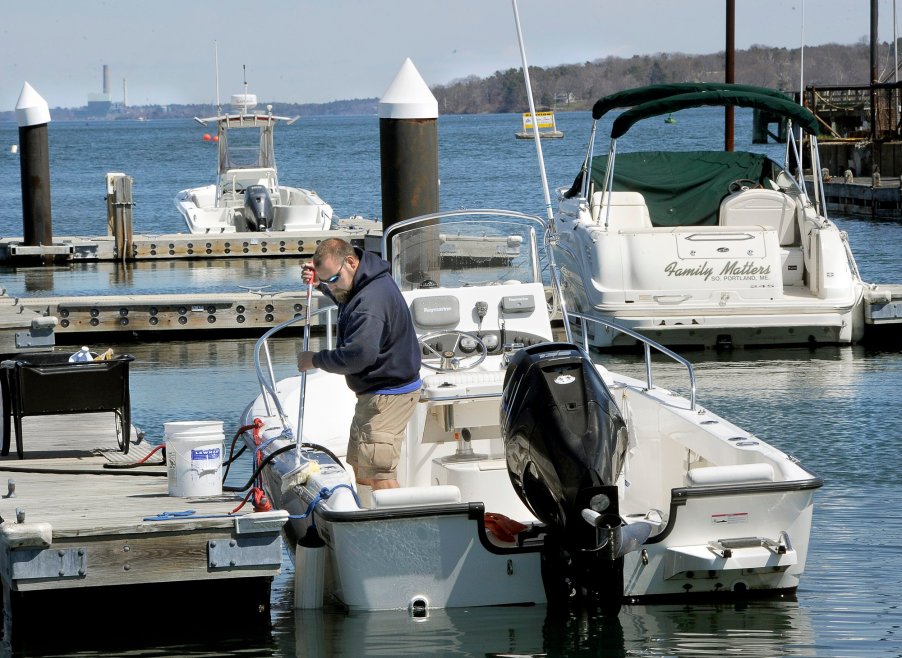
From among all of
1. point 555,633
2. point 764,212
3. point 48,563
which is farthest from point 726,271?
point 48,563

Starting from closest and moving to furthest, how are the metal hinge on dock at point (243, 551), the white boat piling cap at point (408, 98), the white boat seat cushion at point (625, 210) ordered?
the metal hinge on dock at point (243, 551) < the white boat piling cap at point (408, 98) < the white boat seat cushion at point (625, 210)

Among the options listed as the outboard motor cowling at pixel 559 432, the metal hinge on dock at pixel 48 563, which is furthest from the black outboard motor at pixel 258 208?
the metal hinge on dock at pixel 48 563

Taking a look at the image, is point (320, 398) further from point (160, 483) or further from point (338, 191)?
point (338, 191)

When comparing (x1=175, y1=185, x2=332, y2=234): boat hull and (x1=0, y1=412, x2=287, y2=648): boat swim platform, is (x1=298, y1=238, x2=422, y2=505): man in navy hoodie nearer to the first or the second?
(x1=0, y1=412, x2=287, y2=648): boat swim platform

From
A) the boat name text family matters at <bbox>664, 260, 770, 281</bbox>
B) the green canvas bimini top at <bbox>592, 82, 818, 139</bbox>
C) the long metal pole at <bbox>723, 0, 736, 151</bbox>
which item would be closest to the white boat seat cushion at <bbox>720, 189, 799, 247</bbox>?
the green canvas bimini top at <bbox>592, 82, 818, 139</bbox>

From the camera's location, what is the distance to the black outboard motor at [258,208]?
26875 mm

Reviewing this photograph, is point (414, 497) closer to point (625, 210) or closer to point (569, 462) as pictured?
point (569, 462)

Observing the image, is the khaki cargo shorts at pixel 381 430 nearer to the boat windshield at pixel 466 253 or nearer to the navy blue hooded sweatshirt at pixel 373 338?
the navy blue hooded sweatshirt at pixel 373 338

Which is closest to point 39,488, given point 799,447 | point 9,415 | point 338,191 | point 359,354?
point 9,415

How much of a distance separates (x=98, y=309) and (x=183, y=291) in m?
5.56

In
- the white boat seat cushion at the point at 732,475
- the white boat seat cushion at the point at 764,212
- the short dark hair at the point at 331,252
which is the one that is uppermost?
the white boat seat cushion at the point at 764,212

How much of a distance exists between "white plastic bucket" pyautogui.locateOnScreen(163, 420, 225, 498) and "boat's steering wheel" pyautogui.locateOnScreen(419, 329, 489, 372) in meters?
1.55

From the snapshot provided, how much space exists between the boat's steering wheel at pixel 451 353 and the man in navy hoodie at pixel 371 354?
93cm

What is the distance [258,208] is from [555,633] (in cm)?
2083
